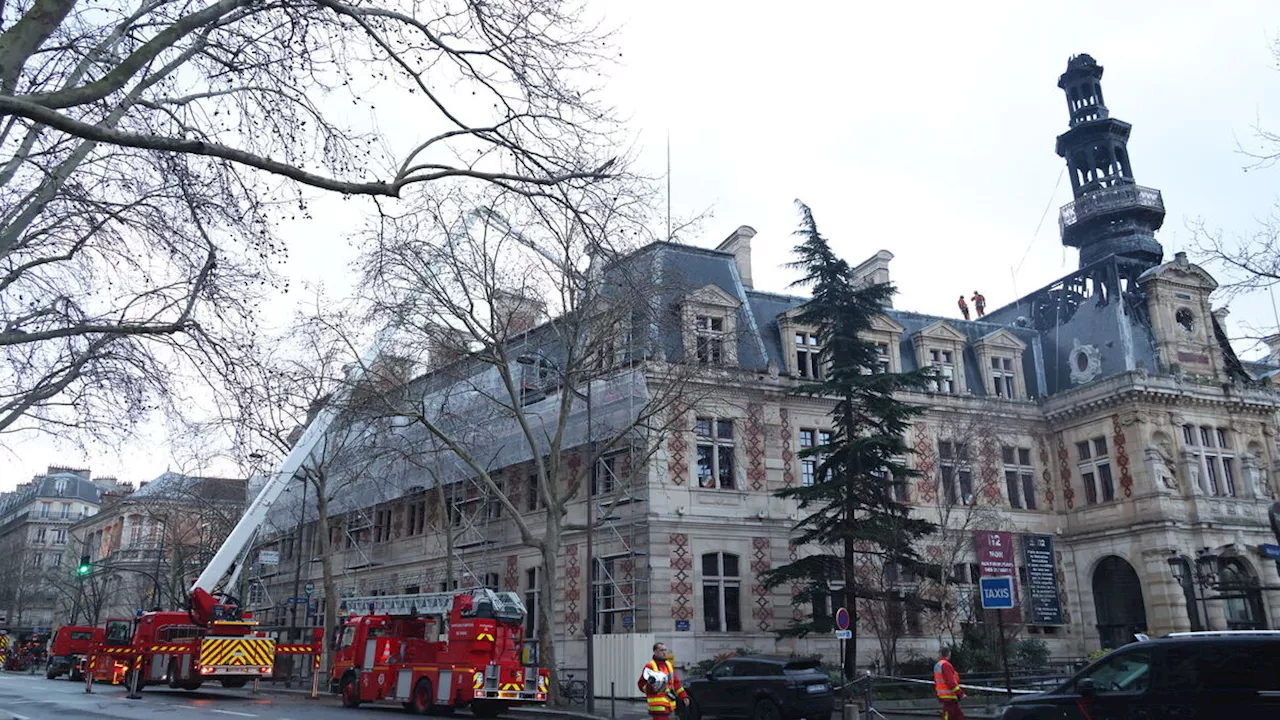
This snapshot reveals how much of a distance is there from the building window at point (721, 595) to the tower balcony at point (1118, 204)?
24.8 m

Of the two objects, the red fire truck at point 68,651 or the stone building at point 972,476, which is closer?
the stone building at point 972,476

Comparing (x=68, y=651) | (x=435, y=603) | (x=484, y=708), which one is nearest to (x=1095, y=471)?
(x=484, y=708)

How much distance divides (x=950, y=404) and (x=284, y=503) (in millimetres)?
33317

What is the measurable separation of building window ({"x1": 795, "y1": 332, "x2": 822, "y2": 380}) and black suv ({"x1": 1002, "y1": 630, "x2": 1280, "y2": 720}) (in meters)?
24.0

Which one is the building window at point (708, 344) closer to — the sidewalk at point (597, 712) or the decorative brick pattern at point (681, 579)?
the decorative brick pattern at point (681, 579)

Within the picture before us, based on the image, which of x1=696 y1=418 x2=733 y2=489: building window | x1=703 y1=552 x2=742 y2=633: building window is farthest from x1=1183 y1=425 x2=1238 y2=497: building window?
x1=703 y1=552 x2=742 y2=633: building window

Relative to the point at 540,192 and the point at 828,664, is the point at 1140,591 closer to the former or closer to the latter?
the point at 828,664

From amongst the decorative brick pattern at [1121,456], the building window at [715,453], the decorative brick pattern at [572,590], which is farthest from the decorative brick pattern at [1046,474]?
the decorative brick pattern at [572,590]

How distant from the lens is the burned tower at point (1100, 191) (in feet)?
136

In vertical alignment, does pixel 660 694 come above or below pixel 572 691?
above

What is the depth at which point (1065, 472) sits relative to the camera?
123 ft

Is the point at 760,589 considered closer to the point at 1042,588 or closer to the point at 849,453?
the point at 849,453

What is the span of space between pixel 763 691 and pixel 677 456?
40.1ft

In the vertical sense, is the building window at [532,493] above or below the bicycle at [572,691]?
above
